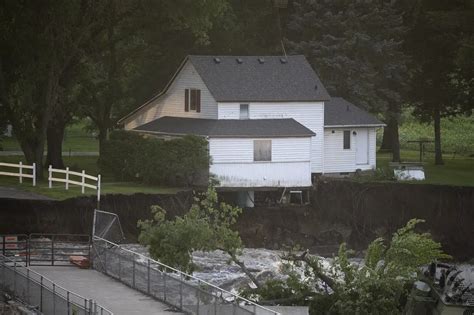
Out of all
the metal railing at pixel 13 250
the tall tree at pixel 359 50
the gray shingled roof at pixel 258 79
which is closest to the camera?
the metal railing at pixel 13 250

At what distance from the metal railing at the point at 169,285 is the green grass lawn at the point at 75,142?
48991 mm

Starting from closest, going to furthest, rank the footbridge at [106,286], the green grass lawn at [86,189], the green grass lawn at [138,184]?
the footbridge at [106,286] → the green grass lawn at [86,189] → the green grass lawn at [138,184]

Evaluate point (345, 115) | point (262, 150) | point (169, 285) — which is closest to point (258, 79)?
point (345, 115)

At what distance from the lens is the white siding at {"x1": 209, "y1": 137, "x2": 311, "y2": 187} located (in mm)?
79938

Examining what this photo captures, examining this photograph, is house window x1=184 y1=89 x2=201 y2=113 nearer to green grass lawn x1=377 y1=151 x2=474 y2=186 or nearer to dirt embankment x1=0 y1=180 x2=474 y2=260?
dirt embankment x1=0 y1=180 x2=474 y2=260

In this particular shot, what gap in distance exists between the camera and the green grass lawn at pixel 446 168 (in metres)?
81.6

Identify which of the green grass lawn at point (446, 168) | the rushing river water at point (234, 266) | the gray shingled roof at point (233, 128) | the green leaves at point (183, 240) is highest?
the gray shingled roof at point (233, 128)

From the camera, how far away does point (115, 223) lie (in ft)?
191

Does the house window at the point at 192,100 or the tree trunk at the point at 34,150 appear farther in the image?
the house window at the point at 192,100

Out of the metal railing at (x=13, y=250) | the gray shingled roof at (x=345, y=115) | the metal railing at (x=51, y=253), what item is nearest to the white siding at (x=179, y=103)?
the gray shingled roof at (x=345, y=115)

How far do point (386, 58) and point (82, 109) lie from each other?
2034cm

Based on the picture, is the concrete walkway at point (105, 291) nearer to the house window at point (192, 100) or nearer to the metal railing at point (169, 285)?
the metal railing at point (169, 285)

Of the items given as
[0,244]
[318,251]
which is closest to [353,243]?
[318,251]

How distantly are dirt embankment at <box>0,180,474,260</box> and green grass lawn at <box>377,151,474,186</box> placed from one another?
1.75 metres
